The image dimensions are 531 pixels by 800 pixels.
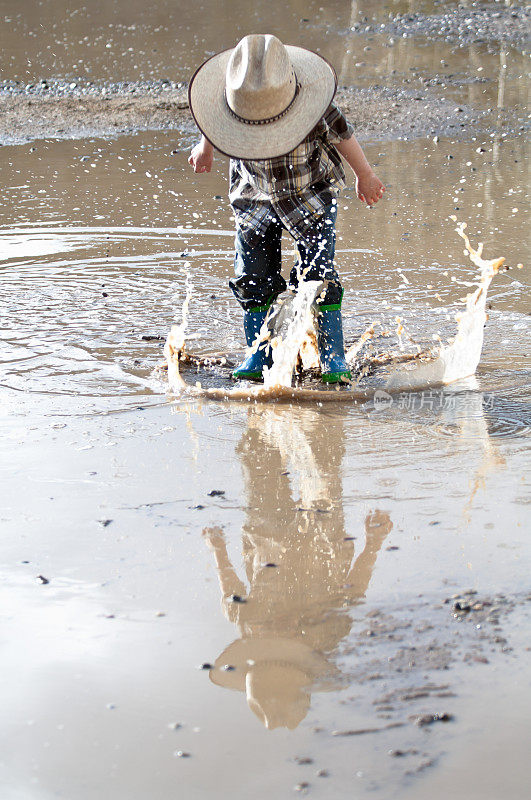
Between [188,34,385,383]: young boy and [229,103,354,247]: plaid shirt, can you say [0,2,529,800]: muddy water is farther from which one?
[229,103,354,247]: plaid shirt

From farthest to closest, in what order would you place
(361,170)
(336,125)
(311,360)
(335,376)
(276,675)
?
(311,360) < (335,376) < (361,170) < (336,125) < (276,675)

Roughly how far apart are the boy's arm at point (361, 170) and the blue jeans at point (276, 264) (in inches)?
5.3

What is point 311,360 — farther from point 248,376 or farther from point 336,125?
point 336,125

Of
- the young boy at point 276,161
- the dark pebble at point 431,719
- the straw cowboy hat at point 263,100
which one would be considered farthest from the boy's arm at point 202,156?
the dark pebble at point 431,719

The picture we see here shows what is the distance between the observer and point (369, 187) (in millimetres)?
3752

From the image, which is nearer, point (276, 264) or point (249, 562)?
point (249, 562)

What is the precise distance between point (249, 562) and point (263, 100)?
1.66 m

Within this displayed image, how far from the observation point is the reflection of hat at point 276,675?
1.98 meters

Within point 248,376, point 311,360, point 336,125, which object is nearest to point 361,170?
point 336,125

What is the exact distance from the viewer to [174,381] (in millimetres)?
3838

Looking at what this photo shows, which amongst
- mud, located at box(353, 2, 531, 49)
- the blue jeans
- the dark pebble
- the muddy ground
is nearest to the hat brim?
the dark pebble

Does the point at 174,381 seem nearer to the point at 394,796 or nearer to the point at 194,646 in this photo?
the point at 194,646

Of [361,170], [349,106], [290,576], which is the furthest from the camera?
[349,106]

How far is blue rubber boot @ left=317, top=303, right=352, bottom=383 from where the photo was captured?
382cm
